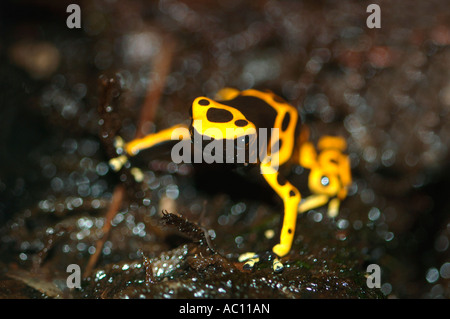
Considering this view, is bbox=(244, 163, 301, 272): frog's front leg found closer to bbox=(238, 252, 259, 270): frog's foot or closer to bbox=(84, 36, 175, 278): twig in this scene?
bbox=(238, 252, 259, 270): frog's foot

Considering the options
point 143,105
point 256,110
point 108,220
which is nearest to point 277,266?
point 256,110

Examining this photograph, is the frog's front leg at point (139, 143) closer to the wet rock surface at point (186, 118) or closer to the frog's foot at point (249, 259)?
the wet rock surface at point (186, 118)

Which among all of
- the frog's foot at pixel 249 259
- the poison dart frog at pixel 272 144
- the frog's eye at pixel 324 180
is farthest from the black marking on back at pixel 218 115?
the frog's eye at pixel 324 180

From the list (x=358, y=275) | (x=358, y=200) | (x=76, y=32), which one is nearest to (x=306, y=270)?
(x=358, y=275)

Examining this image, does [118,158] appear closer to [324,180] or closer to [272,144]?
[272,144]

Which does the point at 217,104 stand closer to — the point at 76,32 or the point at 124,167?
the point at 124,167
